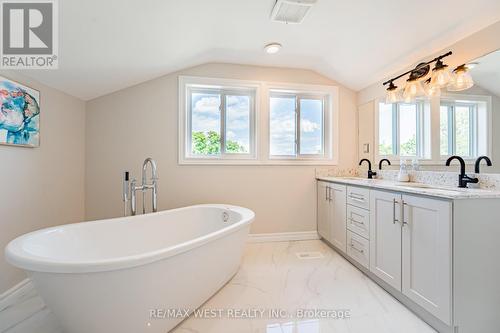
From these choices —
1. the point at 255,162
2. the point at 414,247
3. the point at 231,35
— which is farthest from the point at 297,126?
the point at 414,247

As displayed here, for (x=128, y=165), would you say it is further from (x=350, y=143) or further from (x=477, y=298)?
(x=477, y=298)

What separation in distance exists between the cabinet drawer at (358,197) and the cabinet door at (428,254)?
17.7 inches

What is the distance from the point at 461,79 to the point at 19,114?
3.56 metres

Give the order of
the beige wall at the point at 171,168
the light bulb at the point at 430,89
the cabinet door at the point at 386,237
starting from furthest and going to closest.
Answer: the beige wall at the point at 171,168
the light bulb at the point at 430,89
the cabinet door at the point at 386,237

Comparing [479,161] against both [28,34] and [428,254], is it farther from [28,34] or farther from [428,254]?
[28,34]

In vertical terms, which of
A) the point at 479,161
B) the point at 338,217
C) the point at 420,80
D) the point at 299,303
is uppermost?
the point at 420,80

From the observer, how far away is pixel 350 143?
3.29 m

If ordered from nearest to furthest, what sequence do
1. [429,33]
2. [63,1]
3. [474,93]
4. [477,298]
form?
[477,298], [63,1], [474,93], [429,33]

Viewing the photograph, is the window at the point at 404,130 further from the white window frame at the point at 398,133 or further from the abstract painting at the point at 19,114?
the abstract painting at the point at 19,114

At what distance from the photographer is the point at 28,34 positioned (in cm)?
164

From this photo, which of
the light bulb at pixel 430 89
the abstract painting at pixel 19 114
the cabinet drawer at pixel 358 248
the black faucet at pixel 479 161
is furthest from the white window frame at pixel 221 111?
the black faucet at pixel 479 161

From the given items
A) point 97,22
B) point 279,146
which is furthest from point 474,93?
point 97,22

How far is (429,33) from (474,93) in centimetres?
66

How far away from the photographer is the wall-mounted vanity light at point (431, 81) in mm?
1894
